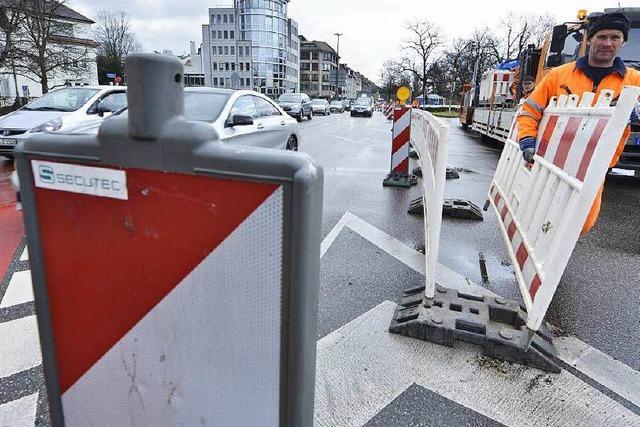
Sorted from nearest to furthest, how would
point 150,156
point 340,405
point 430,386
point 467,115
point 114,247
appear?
point 150,156 < point 114,247 < point 340,405 < point 430,386 < point 467,115

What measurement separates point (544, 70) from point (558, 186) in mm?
8629

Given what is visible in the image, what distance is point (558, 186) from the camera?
8.43ft

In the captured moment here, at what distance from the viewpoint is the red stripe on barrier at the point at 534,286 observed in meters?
2.42

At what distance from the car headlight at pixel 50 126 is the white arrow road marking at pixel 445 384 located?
24.5ft

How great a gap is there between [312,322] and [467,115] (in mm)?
22783

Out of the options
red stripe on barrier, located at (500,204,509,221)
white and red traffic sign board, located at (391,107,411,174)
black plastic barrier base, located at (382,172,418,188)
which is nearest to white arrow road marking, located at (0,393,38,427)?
red stripe on barrier, located at (500,204,509,221)

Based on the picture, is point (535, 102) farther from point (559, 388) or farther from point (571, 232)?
point (559, 388)

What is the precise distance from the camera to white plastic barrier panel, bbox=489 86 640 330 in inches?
83.2

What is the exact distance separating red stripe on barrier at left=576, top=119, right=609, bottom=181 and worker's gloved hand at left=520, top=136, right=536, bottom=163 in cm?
96

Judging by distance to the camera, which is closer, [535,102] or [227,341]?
[227,341]

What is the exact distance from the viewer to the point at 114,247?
42.9 inches

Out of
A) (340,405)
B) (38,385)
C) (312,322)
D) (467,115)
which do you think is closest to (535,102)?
(340,405)

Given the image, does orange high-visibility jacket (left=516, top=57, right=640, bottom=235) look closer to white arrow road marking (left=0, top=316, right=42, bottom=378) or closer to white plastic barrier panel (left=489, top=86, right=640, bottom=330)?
white plastic barrier panel (left=489, top=86, right=640, bottom=330)

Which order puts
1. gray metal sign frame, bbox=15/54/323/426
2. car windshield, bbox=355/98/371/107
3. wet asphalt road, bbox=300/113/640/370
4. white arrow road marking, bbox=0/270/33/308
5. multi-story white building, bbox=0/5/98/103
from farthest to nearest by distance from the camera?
1. car windshield, bbox=355/98/371/107
2. multi-story white building, bbox=0/5/98/103
3. white arrow road marking, bbox=0/270/33/308
4. wet asphalt road, bbox=300/113/640/370
5. gray metal sign frame, bbox=15/54/323/426
